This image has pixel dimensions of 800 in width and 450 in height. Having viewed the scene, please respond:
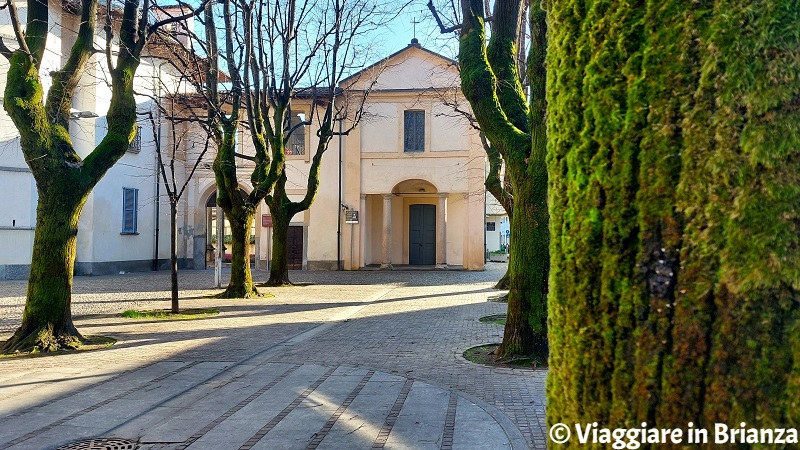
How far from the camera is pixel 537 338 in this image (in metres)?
8.06

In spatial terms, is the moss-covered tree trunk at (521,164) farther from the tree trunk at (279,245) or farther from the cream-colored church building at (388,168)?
the cream-colored church building at (388,168)

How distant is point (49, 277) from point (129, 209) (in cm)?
1888

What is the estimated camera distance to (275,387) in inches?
257

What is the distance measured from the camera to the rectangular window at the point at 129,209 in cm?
2600

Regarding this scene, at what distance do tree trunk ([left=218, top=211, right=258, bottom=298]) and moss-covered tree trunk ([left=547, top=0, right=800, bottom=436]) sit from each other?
1478 cm

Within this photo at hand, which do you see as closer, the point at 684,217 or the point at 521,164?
the point at 684,217

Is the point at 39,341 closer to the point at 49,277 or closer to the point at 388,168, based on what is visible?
the point at 49,277

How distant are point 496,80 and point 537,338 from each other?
3.55m

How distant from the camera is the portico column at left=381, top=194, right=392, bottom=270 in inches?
1181

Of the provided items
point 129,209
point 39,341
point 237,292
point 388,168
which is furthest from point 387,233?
point 39,341

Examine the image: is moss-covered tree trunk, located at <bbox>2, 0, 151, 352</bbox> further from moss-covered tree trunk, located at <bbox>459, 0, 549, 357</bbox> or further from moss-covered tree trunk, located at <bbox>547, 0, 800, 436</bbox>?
moss-covered tree trunk, located at <bbox>547, 0, 800, 436</bbox>

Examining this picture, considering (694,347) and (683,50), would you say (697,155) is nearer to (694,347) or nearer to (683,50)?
(683,50)

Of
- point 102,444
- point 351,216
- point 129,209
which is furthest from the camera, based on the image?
point 351,216

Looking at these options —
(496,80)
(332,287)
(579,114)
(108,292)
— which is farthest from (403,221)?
(579,114)
